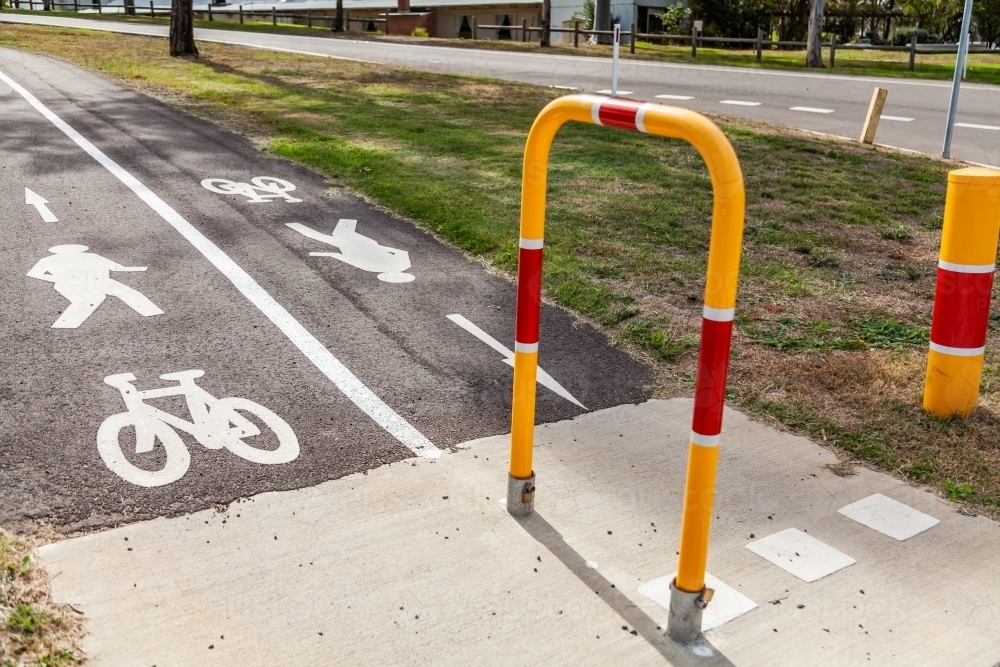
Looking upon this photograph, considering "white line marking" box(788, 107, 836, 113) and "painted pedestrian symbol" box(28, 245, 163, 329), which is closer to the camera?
"painted pedestrian symbol" box(28, 245, 163, 329)

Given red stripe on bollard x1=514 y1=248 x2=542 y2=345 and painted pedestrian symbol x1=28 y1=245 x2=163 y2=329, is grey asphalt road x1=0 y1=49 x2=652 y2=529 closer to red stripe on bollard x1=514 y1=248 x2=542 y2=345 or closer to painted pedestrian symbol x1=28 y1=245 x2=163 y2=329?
painted pedestrian symbol x1=28 y1=245 x2=163 y2=329

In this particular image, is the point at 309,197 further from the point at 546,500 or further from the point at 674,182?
the point at 546,500

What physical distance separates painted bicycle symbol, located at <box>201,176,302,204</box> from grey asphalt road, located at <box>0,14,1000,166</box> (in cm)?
849

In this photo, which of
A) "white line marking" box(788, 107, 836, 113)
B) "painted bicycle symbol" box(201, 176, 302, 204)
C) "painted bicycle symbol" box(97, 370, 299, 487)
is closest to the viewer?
"painted bicycle symbol" box(97, 370, 299, 487)

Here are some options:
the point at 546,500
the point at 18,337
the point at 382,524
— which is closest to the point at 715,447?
the point at 546,500

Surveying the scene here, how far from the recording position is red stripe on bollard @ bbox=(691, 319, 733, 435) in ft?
9.45

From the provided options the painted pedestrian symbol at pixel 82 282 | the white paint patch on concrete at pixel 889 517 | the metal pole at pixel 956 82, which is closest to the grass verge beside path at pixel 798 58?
the metal pole at pixel 956 82

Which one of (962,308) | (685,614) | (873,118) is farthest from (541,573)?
(873,118)

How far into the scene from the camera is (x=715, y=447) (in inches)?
120

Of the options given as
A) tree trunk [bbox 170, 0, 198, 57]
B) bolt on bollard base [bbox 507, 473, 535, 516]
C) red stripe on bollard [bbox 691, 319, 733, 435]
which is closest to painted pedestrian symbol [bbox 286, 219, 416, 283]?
bolt on bollard base [bbox 507, 473, 535, 516]

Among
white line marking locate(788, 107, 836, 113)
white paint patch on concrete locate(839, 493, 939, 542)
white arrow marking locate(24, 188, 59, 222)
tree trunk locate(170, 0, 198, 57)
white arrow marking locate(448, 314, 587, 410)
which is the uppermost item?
tree trunk locate(170, 0, 198, 57)

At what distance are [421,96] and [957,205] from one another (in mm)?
12402

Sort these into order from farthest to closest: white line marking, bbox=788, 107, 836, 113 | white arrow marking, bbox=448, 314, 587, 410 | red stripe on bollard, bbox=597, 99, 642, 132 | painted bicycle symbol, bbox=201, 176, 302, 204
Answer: white line marking, bbox=788, 107, 836, 113
painted bicycle symbol, bbox=201, 176, 302, 204
white arrow marking, bbox=448, 314, 587, 410
red stripe on bollard, bbox=597, 99, 642, 132

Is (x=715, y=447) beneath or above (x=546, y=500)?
above
